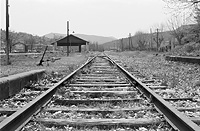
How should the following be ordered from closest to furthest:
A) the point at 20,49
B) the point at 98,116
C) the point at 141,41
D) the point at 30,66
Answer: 1. the point at 98,116
2. the point at 30,66
3. the point at 20,49
4. the point at 141,41

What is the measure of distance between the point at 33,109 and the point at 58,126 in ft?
2.10

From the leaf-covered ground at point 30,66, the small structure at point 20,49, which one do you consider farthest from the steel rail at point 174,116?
the small structure at point 20,49

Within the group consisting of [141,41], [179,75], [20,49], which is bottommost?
[179,75]

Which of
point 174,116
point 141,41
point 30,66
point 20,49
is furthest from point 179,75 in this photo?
point 141,41

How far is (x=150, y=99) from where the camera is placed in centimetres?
398

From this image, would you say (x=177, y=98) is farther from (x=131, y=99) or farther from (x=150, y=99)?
(x=131, y=99)

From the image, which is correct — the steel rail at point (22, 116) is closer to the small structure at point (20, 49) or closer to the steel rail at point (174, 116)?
the steel rail at point (174, 116)

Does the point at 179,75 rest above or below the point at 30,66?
below

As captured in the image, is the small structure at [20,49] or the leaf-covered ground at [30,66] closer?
the leaf-covered ground at [30,66]

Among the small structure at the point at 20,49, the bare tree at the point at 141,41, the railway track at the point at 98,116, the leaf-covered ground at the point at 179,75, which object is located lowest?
the railway track at the point at 98,116

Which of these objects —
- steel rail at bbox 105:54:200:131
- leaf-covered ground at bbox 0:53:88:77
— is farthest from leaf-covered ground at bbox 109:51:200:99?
leaf-covered ground at bbox 0:53:88:77

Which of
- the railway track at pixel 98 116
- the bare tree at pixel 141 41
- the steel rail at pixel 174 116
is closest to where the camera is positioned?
the steel rail at pixel 174 116

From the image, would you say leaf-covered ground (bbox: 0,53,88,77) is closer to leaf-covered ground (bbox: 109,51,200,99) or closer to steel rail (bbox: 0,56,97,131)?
leaf-covered ground (bbox: 109,51,200,99)

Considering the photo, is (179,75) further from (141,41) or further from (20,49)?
(141,41)
